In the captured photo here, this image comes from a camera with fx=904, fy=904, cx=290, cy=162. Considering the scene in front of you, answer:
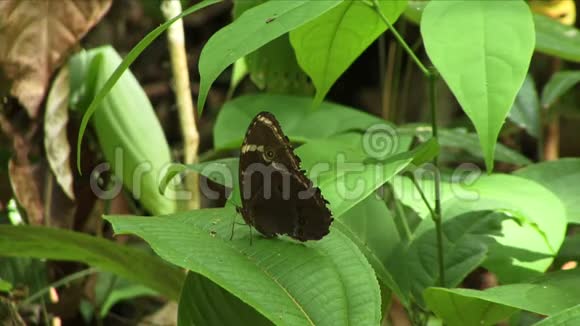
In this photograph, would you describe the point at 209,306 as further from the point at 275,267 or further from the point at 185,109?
the point at 185,109

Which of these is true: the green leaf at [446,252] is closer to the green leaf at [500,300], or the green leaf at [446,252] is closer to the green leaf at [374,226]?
the green leaf at [374,226]

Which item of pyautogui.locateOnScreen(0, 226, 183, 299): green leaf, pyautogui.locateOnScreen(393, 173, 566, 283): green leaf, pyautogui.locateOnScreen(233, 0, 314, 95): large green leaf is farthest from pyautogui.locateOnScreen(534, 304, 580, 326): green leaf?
pyautogui.locateOnScreen(233, 0, 314, 95): large green leaf

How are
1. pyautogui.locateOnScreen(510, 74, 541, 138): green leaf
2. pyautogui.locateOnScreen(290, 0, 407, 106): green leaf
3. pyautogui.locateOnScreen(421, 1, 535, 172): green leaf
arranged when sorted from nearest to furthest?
pyautogui.locateOnScreen(421, 1, 535, 172): green leaf < pyautogui.locateOnScreen(290, 0, 407, 106): green leaf < pyautogui.locateOnScreen(510, 74, 541, 138): green leaf

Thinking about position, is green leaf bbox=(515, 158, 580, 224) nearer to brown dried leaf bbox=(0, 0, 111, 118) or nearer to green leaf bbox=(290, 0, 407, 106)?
green leaf bbox=(290, 0, 407, 106)

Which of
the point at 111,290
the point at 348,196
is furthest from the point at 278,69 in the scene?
the point at 348,196

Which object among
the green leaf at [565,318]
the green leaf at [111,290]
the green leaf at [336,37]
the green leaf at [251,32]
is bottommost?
the green leaf at [111,290]

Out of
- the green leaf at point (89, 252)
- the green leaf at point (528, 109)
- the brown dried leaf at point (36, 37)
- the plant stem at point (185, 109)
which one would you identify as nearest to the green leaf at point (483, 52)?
the green leaf at point (89, 252)
